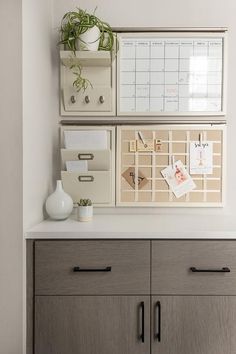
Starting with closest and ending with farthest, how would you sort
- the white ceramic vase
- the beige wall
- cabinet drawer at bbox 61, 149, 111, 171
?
the beige wall → the white ceramic vase → cabinet drawer at bbox 61, 149, 111, 171

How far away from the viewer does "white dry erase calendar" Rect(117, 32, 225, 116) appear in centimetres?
207

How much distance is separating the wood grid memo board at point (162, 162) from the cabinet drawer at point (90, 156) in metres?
0.09

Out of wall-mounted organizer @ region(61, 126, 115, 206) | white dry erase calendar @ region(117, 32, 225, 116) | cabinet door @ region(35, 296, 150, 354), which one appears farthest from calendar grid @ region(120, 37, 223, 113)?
cabinet door @ region(35, 296, 150, 354)

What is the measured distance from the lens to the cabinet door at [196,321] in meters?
1.58

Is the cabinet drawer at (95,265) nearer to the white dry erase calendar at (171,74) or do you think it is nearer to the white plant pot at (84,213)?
the white plant pot at (84,213)

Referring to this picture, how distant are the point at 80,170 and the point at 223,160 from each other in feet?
2.61

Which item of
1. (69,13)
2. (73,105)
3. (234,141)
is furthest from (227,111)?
(69,13)

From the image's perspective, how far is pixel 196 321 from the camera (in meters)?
1.58

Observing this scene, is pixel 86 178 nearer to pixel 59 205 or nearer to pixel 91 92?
pixel 59 205

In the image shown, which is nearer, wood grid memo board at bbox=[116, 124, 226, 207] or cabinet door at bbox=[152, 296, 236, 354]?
cabinet door at bbox=[152, 296, 236, 354]

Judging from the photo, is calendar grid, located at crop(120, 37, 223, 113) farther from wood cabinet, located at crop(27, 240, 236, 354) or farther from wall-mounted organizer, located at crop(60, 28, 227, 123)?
wood cabinet, located at crop(27, 240, 236, 354)

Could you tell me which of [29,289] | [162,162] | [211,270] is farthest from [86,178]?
[211,270]

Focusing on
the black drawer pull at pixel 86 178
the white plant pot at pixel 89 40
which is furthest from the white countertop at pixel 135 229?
the white plant pot at pixel 89 40

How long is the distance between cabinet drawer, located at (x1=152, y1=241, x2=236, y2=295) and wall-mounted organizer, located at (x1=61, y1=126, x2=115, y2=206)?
1.95ft
